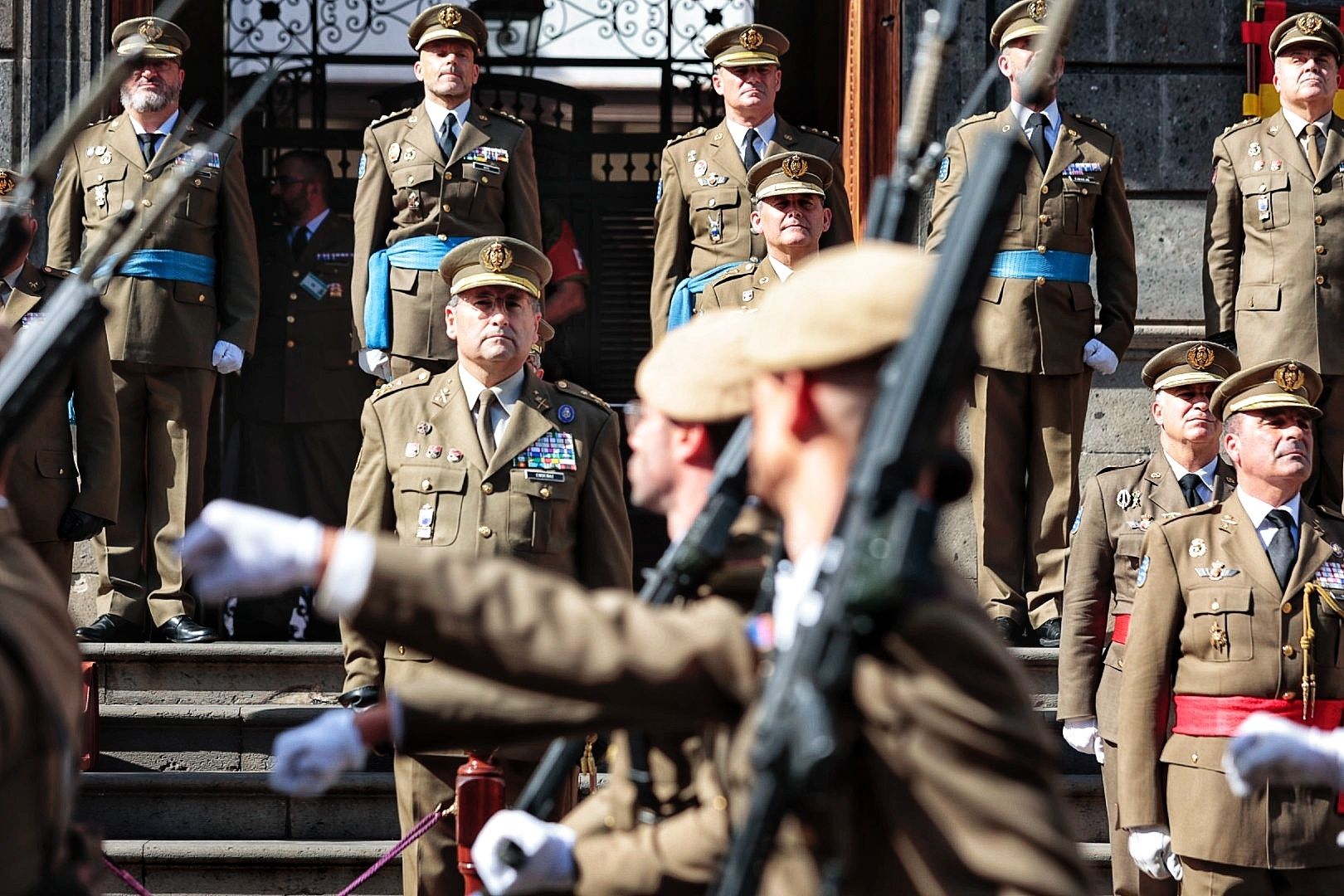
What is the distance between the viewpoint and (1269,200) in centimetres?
725

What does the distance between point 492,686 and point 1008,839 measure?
33.5 inches

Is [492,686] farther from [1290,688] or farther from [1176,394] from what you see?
[1176,394]

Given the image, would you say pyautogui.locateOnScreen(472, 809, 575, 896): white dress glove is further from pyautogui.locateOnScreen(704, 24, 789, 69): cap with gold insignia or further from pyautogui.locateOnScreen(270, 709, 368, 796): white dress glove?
pyautogui.locateOnScreen(704, 24, 789, 69): cap with gold insignia

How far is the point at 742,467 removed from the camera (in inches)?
116

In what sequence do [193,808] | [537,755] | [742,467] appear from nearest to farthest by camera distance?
[742,467], [537,755], [193,808]

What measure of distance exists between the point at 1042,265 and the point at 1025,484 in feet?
2.55

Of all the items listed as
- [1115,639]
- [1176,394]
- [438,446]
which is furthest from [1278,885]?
[438,446]

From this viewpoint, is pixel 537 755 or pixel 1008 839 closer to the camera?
pixel 1008 839

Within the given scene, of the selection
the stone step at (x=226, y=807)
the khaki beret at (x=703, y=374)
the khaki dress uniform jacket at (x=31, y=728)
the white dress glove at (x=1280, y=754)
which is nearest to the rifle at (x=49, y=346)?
the khaki dress uniform jacket at (x=31, y=728)

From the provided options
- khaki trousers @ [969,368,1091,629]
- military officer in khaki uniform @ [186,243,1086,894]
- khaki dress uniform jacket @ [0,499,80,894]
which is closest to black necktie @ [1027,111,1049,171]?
khaki trousers @ [969,368,1091,629]

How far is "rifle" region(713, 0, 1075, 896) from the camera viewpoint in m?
2.13

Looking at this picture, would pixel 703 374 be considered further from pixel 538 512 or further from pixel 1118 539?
pixel 1118 539

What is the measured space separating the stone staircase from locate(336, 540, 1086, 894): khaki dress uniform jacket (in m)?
3.66

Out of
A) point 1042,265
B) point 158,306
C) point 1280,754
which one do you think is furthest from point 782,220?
point 1280,754
